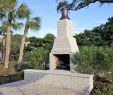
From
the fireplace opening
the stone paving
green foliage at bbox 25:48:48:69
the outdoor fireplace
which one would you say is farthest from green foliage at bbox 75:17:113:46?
the stone paving

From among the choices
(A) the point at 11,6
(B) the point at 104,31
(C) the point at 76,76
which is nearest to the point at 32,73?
(C) the point at 76,76

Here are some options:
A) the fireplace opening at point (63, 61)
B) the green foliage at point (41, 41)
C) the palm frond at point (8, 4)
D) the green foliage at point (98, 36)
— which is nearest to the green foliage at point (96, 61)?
the fireplace opening at point (63, 61)

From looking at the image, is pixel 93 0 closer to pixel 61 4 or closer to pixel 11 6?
pixel 61 4

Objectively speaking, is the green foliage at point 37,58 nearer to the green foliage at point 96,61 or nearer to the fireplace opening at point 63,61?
the fireplace opening at point 63,61

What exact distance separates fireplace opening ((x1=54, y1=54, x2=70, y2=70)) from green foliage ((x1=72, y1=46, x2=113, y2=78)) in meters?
1.77

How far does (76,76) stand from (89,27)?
11008 millimetres

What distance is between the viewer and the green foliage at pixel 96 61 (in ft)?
37.3

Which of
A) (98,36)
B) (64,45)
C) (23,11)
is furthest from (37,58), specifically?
(98,36)

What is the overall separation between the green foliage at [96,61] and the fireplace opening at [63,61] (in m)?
1.77

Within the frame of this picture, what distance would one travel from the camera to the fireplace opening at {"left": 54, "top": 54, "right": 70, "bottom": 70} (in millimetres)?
14402

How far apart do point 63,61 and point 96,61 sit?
341 cm

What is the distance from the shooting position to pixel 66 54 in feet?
45.5

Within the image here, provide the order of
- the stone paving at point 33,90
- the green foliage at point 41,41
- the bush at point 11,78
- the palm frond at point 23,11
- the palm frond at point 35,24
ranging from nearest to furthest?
1. the stone paving at point 33,90
2. the bush at point 11,78
3. the palm frond at point 23,11
4. the palm frond at point 35,24
5. the green foliage at point 41,41

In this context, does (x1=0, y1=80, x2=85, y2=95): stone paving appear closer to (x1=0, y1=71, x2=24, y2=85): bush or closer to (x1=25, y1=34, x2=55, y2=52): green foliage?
(x1=0, y1=71, x2=24, y2=85): bush
